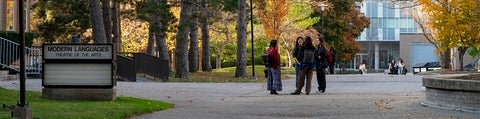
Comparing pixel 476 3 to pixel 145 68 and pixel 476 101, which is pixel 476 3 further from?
pixel 145 68

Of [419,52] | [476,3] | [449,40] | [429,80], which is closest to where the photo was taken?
[429,80]

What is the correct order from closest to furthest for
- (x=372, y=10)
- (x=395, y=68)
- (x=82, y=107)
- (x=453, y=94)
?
(x=82, y=107)
(x=453, y=94)
(x=395, y=68)
(x=372, y=10)

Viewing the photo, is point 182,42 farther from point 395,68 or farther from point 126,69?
point 395,68

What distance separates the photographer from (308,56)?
2061 centimetres

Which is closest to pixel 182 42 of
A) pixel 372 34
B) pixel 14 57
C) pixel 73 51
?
pixel 14 57

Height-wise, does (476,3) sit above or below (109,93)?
above

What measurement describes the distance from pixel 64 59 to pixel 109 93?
3.52 feet

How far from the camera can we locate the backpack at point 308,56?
20.6m

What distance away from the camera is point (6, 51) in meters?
28.5

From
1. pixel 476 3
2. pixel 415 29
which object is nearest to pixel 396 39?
pixel 415 29

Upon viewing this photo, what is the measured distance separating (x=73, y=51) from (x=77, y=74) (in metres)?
0.44

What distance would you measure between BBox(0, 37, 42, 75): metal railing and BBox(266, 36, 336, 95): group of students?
10386 millimetres

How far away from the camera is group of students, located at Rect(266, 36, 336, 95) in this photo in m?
20.7

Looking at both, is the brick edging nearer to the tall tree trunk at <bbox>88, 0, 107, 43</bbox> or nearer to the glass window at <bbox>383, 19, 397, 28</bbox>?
the tall tree trunk at <bbox>88, 0, 107, 43</bbox>
